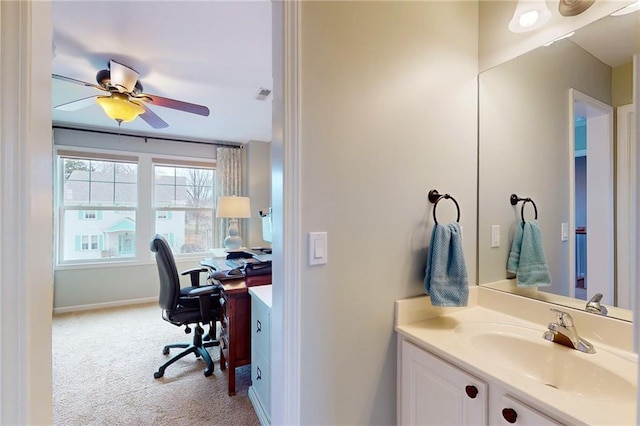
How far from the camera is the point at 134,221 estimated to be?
4.11 meters

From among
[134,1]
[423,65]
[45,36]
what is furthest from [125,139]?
[423,65]

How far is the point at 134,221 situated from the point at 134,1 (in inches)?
130

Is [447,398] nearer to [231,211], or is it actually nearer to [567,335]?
[567,335]

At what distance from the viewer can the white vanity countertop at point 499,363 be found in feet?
2.27

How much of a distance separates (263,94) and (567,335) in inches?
110

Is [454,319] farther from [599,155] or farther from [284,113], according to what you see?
[284,113]

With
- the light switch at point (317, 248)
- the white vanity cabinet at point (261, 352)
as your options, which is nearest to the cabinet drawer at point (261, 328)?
the white vanity cabinet at point (261, 352)

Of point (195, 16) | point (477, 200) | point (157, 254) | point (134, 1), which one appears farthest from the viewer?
point (157, 254)

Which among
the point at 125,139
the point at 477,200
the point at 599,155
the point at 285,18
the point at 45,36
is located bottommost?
the point at 477,200

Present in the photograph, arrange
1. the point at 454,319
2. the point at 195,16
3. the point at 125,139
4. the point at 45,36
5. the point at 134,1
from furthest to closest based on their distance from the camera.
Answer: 1. the point at 125,139
2. the point at 195,16
3. the point at 134,1
4. the point at 454,319
5. the point at 45,36

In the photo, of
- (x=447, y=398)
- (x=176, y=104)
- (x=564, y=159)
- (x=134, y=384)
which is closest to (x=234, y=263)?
(x=134, y=384)

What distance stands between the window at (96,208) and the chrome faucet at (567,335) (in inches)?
184

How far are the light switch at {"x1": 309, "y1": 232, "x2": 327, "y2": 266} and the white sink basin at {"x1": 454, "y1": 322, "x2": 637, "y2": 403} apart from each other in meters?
0.60

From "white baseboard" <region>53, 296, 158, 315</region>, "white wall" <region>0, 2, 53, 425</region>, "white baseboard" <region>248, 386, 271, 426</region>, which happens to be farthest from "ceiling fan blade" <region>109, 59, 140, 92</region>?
"white baseboard" <region>53, 296, 158, 315</region>
